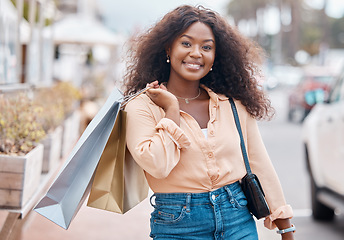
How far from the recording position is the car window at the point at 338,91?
5889 millimetres

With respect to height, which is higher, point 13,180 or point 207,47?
point 207,47

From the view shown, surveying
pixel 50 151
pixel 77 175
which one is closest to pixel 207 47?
pixel 77 175

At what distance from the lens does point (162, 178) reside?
93.7 inches

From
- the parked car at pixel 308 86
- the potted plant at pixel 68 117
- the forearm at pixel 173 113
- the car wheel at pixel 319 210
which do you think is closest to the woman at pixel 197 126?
the forearm at pixel 173 113

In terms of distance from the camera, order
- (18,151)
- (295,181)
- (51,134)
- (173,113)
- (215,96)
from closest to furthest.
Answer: (173,113), (215,96), (18,151), (51,134), (295,181)

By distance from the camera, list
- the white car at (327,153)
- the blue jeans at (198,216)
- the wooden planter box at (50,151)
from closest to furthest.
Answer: the blue jeans at (198,216), the wooden planter box at (50,151), the white car at (327,153)

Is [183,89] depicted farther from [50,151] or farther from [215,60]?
[50,151]

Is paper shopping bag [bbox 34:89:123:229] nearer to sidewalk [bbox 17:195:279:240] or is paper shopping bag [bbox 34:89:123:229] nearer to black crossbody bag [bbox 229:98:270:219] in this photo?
black crossbody bag [bbox 229:98:270:219]

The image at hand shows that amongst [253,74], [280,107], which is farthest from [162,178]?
[280,107]

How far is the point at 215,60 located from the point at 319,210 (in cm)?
394

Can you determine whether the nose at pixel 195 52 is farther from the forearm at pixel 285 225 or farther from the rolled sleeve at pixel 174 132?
the forearm at pixel 285 225

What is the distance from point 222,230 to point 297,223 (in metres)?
4.05

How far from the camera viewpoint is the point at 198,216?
2457mm

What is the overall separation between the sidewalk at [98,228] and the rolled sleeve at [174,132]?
9.01 ft
